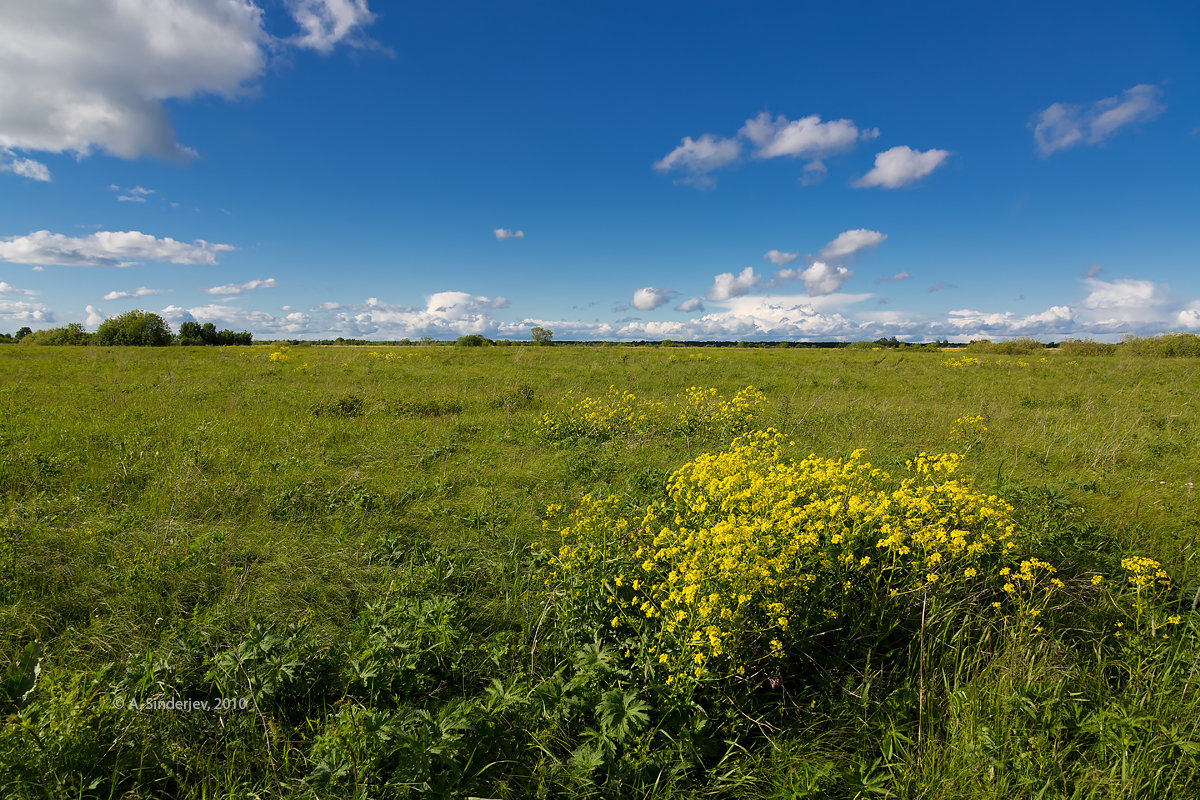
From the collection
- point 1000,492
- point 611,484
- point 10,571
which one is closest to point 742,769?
point 611,484

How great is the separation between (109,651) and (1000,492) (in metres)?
8.78

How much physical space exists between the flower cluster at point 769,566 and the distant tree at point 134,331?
56057mm

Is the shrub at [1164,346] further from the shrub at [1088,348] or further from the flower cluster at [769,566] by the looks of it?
the flower cluster at [769,566]

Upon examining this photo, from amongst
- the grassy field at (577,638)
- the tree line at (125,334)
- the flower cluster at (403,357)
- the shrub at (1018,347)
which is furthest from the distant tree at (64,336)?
the shrub at (1018,347)

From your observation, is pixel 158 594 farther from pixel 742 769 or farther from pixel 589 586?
pixel 742 769

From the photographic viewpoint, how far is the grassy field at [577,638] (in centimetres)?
254

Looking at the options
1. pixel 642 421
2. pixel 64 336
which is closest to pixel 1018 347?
pixel 642 421

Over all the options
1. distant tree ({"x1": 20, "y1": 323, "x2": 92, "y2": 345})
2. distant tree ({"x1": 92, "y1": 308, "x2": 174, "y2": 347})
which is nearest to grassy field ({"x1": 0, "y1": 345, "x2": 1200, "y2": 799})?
distant tree ({"x1": 92, "y1": 308, "x2": 174, "y2": 347})

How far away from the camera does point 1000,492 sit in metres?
5.79

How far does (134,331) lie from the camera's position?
142ft

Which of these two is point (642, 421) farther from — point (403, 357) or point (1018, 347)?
point (1018, 347)

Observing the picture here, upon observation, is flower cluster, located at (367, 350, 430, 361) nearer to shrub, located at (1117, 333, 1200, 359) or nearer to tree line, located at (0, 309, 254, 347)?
tree line, located at (0, 309, 254, 347)

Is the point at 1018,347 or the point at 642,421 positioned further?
the point at 1018,347

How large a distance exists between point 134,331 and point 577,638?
193ft
